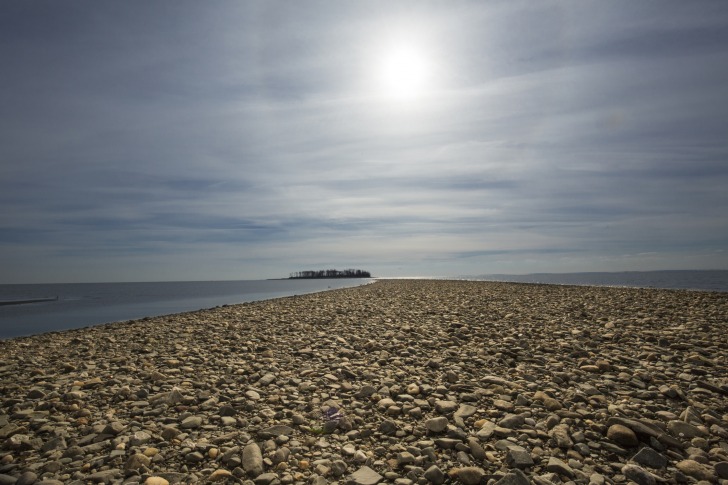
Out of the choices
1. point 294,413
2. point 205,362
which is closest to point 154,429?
point 294,413

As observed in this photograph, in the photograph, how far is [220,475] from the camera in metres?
4.05

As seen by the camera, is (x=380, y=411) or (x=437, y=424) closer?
(x=437, y=424)

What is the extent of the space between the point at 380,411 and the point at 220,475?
2471mm

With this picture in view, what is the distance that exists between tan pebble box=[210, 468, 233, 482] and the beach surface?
0.01 m

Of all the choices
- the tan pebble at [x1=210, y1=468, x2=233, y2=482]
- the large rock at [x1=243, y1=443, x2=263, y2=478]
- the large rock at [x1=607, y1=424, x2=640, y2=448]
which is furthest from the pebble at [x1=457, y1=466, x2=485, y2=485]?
the tan pebble at [x1=210, y1=468, x2=233, y2=482]

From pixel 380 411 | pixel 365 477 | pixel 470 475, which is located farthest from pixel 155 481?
pixel 470 475

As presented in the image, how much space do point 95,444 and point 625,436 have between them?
6.73m

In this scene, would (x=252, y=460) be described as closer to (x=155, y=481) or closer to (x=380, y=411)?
(x=155, y=481)

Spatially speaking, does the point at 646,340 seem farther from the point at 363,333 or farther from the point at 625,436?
the point at 363,333

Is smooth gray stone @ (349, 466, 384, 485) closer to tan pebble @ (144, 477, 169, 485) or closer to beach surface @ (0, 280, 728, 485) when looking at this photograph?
beach surface @ (0, 280, 728, 485)

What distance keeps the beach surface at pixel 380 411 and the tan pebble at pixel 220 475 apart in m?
0.01

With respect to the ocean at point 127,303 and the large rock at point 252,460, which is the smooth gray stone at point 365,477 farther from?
the ocean at point 127,303

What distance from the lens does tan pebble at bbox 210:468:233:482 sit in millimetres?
4016

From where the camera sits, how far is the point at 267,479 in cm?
390
